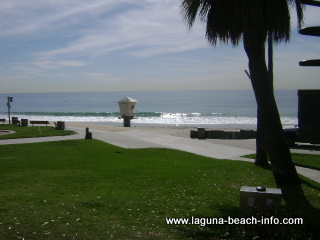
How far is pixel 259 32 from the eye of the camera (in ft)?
30.2

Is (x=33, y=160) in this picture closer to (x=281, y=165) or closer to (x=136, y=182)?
(x=136, y=182)

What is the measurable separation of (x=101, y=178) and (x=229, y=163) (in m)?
5.06

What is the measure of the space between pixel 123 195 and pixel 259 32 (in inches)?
193

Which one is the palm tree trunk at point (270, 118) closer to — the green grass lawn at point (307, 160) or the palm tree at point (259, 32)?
the palm tree at point (259, 32)

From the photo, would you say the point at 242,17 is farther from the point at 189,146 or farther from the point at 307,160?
the point at 189,146

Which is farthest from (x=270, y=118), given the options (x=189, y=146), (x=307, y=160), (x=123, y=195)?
(x=189, y=146)

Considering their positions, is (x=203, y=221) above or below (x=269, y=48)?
below

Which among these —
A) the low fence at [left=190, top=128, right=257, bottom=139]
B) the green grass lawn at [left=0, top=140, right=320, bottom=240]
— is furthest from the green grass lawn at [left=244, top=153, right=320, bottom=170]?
the low fence at [left=190, top=128, right=257, bottom=139]

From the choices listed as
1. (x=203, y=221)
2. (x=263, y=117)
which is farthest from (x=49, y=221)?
(x=263, y=117)

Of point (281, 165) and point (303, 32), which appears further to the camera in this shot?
point (281, 165)

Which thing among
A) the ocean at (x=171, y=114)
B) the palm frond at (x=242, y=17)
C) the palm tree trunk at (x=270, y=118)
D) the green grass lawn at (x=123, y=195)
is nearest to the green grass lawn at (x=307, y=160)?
the green grass lawn at (x=123, y=195)

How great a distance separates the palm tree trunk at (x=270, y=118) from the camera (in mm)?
9977

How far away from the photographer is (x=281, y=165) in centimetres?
1009

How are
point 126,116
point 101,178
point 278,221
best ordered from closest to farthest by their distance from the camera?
1. point 278,221
2. point 101,178
3. point 126,116
